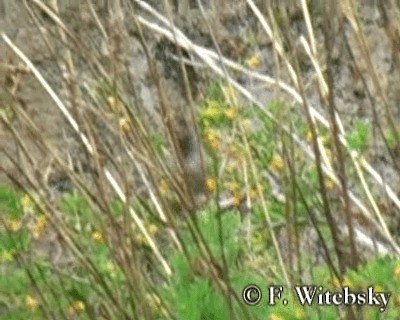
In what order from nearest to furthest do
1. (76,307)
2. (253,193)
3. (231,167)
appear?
(76,307) < (253,193) < (231,167)

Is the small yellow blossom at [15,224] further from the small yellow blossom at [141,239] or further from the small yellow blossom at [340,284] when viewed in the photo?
the small yellow blossom at [340,284]

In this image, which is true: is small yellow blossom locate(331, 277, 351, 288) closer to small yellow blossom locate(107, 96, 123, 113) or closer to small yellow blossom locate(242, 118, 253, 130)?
small yellow blossom locate(107, 96, 123, 113)

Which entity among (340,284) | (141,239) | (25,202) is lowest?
(340,284)

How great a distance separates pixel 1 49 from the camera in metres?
2.62

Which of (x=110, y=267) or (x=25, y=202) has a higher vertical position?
(x=25, y=202)

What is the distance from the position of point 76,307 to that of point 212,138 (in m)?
0.43

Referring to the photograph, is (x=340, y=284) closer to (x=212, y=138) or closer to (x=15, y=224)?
(x=212, y=138)

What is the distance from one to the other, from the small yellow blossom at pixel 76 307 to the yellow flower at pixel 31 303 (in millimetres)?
61

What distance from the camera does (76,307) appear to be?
149cm

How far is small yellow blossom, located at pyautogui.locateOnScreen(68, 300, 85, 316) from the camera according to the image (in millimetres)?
1486

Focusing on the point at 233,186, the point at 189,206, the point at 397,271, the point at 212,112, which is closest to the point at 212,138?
the point at 212,112

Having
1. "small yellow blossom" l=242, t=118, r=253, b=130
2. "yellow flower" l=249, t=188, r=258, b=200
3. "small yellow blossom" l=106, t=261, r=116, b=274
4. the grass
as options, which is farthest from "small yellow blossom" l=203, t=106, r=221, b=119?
"small yellow blossom" l=106, t=261, r=116, b=274

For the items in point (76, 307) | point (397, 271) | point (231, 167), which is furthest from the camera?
point (231, 167)

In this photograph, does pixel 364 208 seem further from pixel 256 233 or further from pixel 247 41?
pixel 247 41
